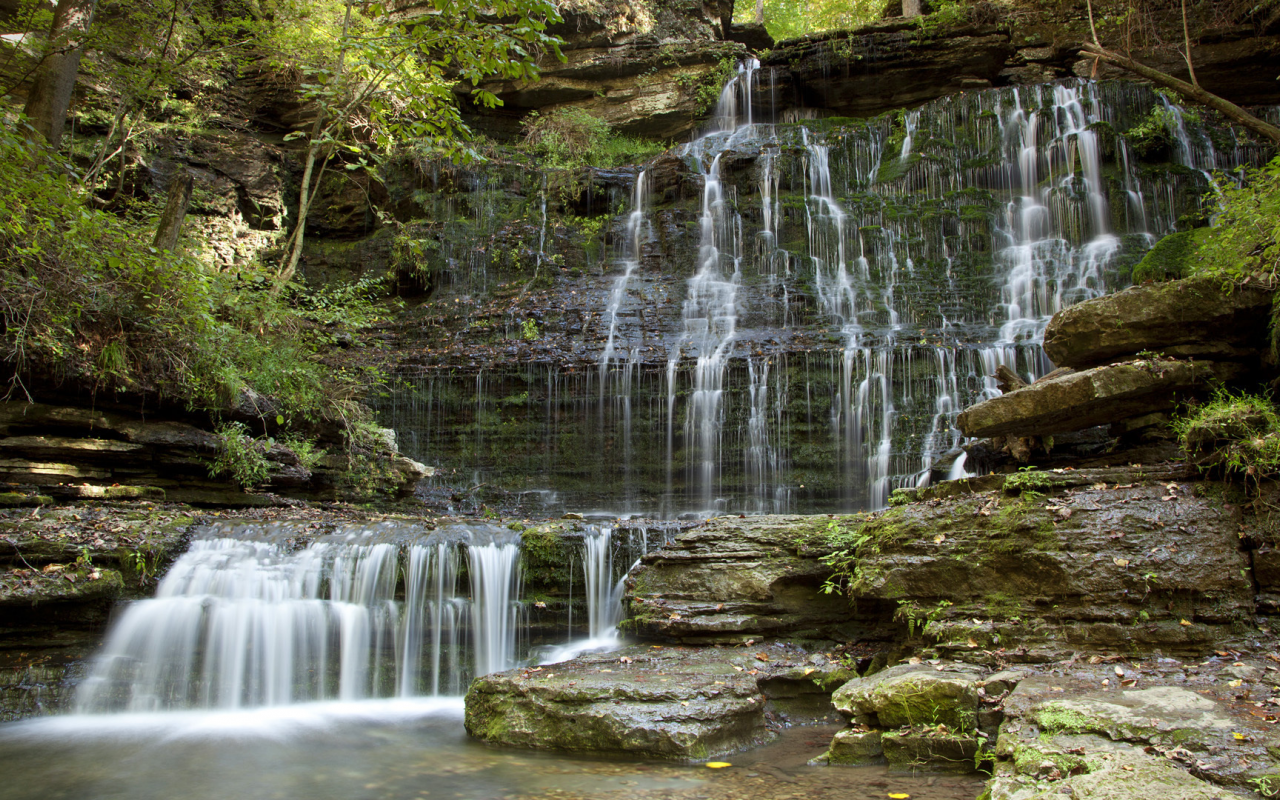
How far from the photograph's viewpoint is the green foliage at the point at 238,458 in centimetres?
927

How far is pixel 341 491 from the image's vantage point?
36.0 ft

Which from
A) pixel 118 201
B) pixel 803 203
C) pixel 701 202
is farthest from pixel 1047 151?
pixel 118 201

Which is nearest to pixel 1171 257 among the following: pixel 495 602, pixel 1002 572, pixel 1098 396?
pixel 1098 396

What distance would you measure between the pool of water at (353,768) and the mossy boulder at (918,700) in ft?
1.34

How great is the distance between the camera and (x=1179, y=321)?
21.6ft

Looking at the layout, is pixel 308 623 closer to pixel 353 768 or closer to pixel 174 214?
pixel 353 768

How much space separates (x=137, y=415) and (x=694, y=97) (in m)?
16.2

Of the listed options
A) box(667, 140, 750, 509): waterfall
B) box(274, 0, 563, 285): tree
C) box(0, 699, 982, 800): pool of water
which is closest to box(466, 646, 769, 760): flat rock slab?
→ box(0, 699, 982, 800): pool of water

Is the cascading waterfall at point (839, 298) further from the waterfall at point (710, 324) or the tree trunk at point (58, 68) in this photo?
the tree trunk at point (58, 68)

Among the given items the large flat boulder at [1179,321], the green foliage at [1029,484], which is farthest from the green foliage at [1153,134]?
the green foliage at [1029,484]

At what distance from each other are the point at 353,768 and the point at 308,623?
2.46m

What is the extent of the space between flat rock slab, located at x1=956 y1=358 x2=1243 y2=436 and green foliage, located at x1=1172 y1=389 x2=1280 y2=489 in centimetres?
81

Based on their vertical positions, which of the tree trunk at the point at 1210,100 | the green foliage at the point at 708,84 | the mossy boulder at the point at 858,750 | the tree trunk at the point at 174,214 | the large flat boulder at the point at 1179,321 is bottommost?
the mossy boulder at the point at 858,750

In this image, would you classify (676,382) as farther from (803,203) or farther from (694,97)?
(694,97)
